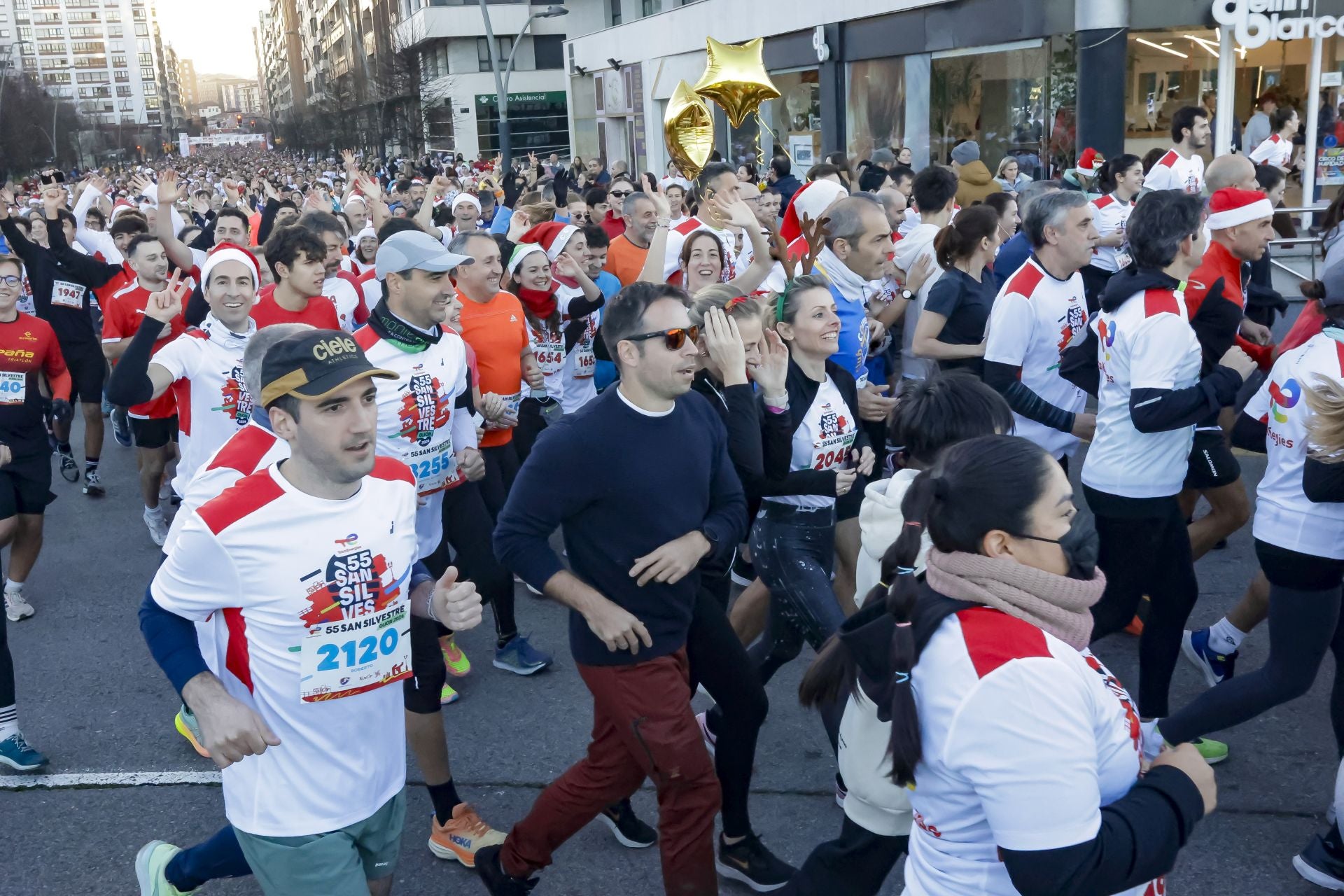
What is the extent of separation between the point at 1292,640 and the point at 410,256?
3341 millimetres

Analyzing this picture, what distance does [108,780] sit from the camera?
4758 mm

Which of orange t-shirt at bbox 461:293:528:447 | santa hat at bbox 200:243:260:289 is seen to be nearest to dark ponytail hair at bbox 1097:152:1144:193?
orange t-shirt at bbox 461:293:528:447

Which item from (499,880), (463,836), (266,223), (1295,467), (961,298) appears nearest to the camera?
(499,880)

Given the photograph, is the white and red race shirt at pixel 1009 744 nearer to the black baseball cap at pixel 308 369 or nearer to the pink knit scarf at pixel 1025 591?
the pink knit scarf at pixel 1025 591

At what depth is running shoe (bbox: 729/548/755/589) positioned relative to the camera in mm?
6293

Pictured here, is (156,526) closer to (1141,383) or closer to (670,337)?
(670,337)

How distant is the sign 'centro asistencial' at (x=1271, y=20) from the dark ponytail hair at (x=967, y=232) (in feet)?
38.9

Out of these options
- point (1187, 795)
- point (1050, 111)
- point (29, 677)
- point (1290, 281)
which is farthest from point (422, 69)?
point (1187, 795)

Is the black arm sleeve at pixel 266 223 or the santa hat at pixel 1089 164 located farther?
the santa hat at pixel 1089 164

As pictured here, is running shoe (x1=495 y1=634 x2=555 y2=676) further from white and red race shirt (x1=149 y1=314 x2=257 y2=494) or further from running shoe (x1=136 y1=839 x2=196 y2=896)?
running shoe (x1=136 y1=839 x2=196 y2=896)

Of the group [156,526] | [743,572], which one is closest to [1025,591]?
[743,572]

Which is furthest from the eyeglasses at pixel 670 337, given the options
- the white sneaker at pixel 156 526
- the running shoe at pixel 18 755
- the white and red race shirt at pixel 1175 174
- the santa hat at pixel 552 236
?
the white and red race shirt at pixel 1175 174

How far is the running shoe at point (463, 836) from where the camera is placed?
13.1 feet

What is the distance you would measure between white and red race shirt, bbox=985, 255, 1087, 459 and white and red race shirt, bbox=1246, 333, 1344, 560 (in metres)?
1.32
